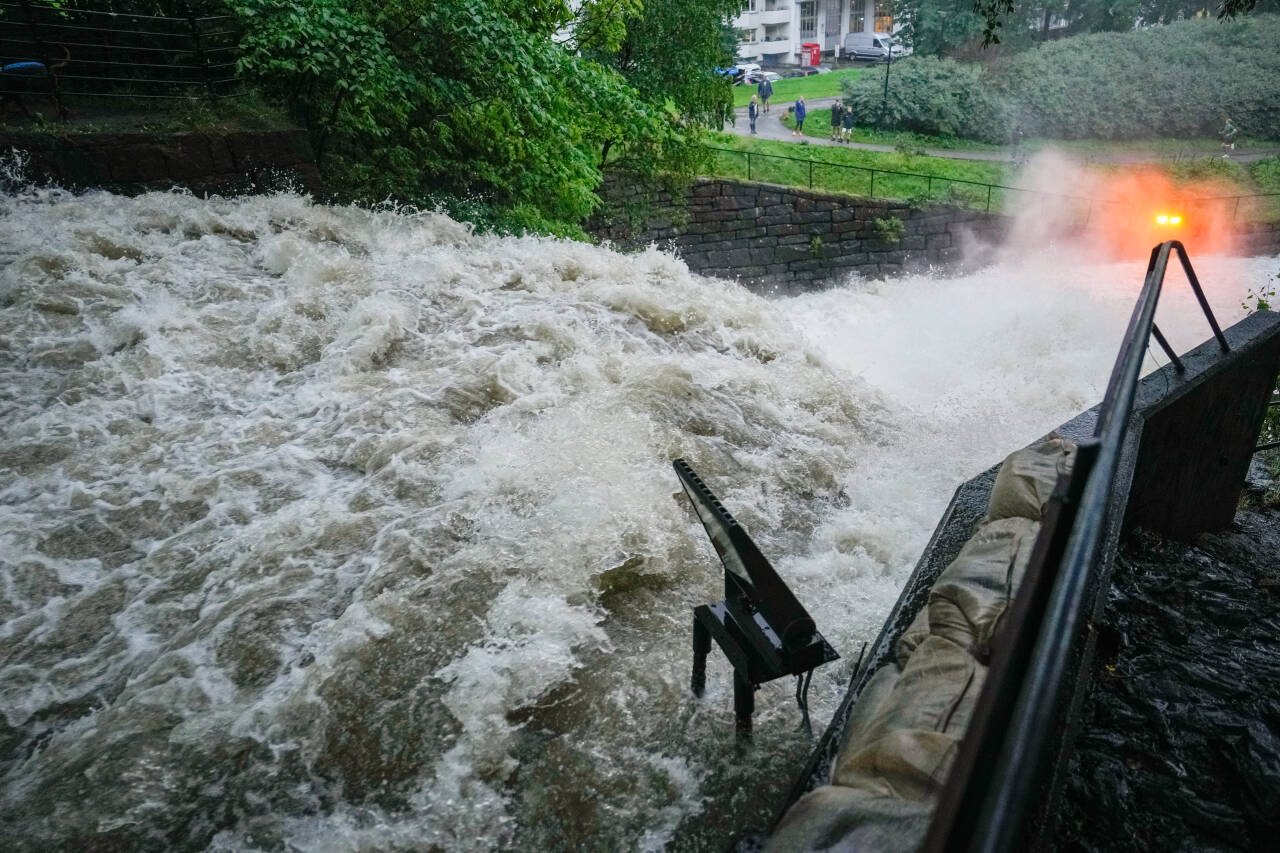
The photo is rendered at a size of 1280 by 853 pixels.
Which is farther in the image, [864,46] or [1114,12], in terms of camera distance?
[864,46]

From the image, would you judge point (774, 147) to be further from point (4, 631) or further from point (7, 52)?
point (4, 631)

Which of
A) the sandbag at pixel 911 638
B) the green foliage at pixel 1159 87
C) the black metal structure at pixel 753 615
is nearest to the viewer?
the black metal structure at pixel 753 615

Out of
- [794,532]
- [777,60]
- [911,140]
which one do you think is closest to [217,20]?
[794,532]

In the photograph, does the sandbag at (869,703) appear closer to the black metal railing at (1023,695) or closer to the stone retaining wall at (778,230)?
the black metal railing at (1023,695)

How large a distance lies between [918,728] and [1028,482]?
1282mm

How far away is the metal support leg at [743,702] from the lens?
228 centimetres

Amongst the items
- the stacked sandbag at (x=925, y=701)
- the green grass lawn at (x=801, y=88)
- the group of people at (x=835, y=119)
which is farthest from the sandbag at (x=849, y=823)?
the green grass lawn at (x=801, y=88)

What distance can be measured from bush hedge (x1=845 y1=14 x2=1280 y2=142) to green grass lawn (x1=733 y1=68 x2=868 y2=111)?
3.45 m

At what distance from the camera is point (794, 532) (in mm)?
4383

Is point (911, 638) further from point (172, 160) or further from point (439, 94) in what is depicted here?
point (439, 94)

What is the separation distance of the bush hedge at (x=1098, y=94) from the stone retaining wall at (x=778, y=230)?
12.5m

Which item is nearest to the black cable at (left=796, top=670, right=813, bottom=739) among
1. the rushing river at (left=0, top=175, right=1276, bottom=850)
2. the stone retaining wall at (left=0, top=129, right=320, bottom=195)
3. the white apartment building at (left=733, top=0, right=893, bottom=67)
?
the rushing river at (left=0, top=175, right=1276, bottom=850)

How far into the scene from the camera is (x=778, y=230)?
54.4ft

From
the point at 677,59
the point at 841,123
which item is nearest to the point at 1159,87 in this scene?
the point at 841,123
